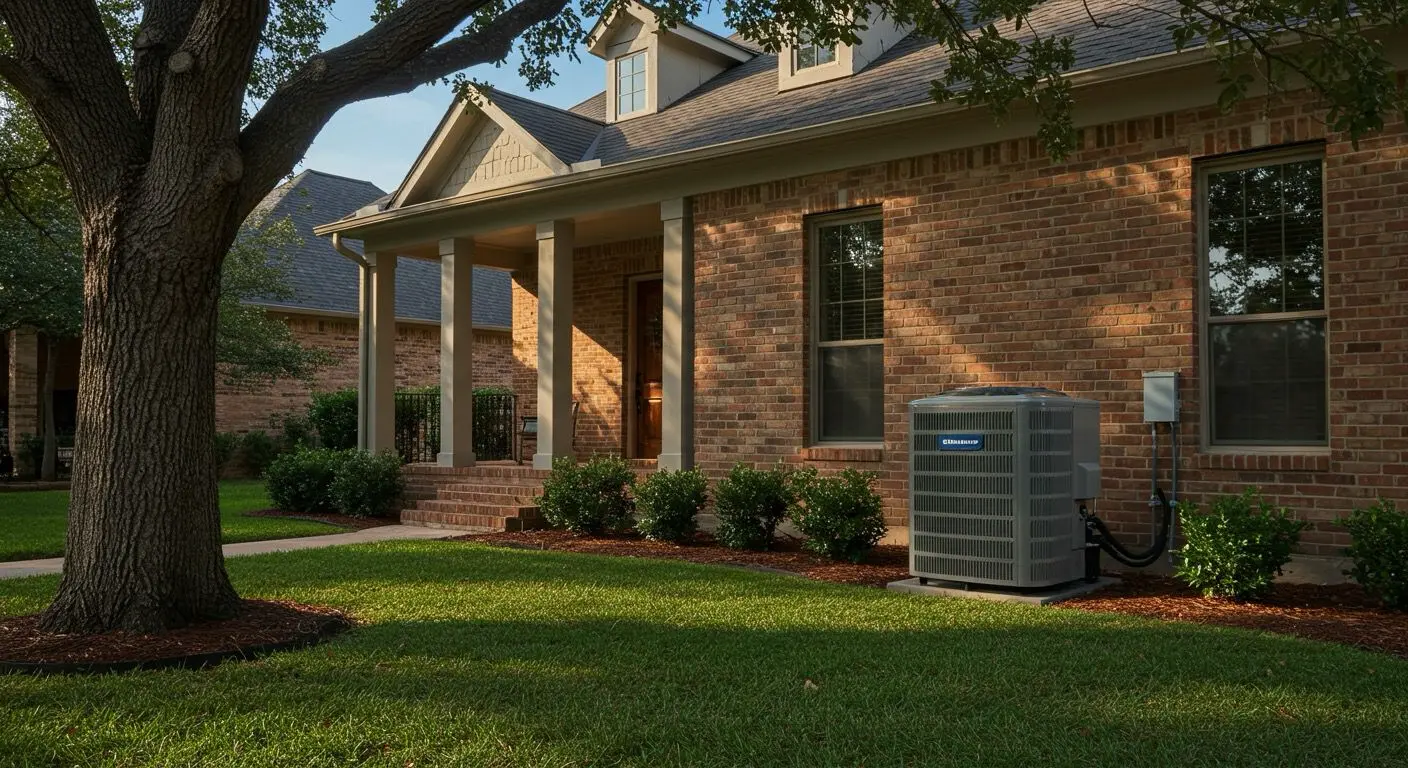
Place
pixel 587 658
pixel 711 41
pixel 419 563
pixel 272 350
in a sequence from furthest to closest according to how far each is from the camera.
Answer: pixel 272 350, pixel 711 41, pixel 419 563, pixel 587 658

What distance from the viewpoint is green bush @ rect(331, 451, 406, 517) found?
43.2 feet

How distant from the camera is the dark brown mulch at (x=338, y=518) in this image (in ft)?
41.2

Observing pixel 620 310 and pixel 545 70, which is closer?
pixel 545 70

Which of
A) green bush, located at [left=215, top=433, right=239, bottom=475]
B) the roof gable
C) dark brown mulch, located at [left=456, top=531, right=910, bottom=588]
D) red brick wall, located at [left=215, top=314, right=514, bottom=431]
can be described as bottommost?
dark brown mulch, located at [left=456, top=531, right=910, bottom=588]

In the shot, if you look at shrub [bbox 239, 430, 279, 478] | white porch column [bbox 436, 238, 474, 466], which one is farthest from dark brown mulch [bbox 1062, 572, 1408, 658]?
shrub [bbox 239, 430, 279, 478]

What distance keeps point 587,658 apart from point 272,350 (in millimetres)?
16404

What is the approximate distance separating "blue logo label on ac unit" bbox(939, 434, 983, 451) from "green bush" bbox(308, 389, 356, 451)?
47.5ft

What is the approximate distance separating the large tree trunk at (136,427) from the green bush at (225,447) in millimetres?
15703

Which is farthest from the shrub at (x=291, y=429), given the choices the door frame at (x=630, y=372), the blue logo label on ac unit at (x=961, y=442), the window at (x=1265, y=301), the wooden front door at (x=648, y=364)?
the window at (x=1265, y=301)

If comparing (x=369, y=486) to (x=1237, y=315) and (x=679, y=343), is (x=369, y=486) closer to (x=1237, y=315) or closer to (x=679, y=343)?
(x=679, y=343)

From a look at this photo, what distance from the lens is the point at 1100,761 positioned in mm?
3787

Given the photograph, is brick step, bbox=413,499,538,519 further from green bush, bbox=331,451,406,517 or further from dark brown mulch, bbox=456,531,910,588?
green bush, bbox=331,451,406,517

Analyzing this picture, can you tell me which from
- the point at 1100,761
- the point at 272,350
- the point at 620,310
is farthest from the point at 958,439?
the point at 272,350

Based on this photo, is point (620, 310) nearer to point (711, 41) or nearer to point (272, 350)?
point (711, 41)
